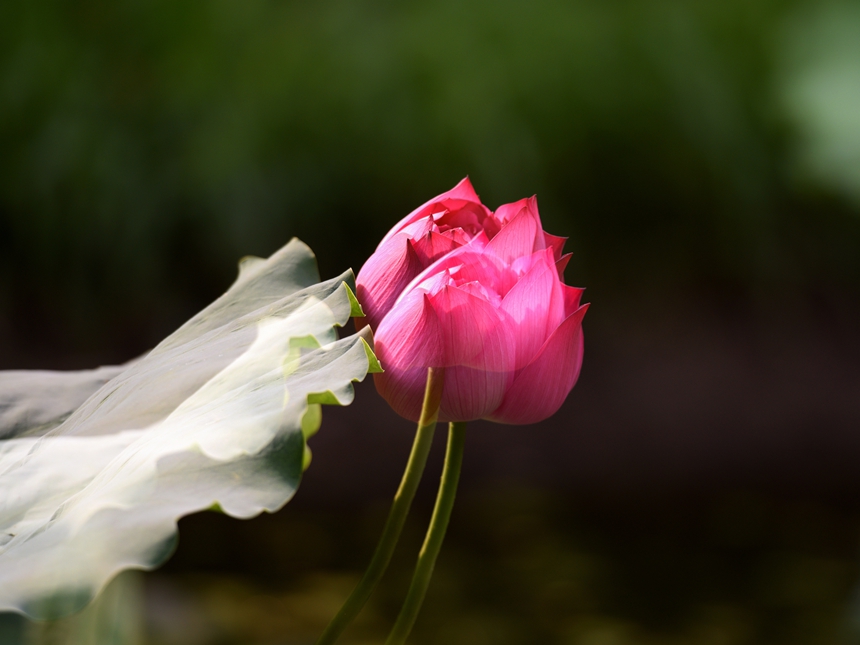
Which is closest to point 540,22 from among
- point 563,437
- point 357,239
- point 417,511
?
point 357,239

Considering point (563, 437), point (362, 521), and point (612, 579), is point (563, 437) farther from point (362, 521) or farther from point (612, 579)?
point (362, 521)

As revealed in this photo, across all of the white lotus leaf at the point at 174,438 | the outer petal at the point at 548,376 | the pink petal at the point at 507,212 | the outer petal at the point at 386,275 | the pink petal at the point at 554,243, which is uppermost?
the pink petal at the point at 507,212

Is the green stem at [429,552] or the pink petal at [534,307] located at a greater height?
the pink petal at [534,307]

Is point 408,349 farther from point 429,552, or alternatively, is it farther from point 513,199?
point 513,199

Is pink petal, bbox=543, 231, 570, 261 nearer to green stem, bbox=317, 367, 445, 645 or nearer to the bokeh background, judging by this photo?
green stem, bbox=317, 367, 445, 645

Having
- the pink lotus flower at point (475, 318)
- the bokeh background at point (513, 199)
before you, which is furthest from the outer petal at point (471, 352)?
the bokeh background at point (513, 199)

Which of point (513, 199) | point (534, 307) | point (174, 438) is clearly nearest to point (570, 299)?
point (534, 307)

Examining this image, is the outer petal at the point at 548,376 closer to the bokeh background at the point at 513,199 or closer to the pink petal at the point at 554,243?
the pink petal at the point at 554,243
